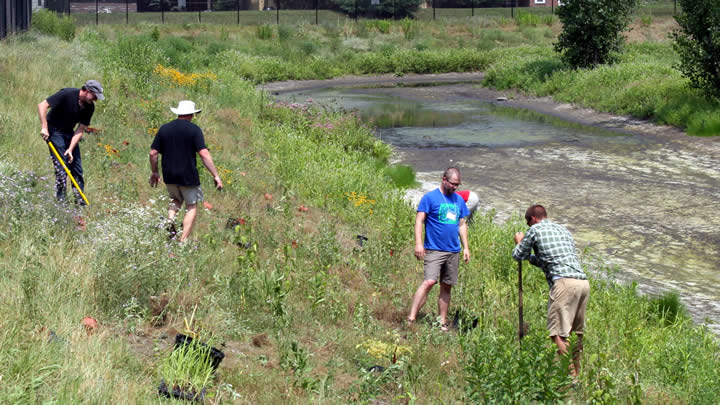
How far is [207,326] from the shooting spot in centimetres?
646

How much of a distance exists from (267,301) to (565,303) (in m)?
2.75

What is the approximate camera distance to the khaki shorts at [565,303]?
23.2ft

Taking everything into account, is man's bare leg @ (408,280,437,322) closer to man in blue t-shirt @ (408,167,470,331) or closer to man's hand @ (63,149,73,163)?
man in blue t-shirt @ (408,167,470,331)

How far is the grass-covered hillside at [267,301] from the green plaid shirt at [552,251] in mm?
689

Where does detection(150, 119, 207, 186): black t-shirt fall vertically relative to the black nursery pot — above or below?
above

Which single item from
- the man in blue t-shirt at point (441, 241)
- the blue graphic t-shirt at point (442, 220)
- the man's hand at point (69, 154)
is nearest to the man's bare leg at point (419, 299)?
the man in blue t-shirt at point (441, 241)

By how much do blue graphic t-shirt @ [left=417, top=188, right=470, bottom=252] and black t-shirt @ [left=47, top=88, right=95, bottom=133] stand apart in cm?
418

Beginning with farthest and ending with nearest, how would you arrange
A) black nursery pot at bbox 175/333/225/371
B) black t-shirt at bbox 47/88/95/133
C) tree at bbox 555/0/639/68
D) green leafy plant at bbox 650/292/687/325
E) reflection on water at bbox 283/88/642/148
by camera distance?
tree at bbox 555/0/639/68 → reflection on water at bbox 283/88/642/148 → black t-shirt at bbox 47/88/95/133 → green leafy plant at bbox 650/292/687/325 → black nursery pot at bbox 175/333/225/371

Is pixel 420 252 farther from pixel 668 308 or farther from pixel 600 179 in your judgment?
pixel 600 179

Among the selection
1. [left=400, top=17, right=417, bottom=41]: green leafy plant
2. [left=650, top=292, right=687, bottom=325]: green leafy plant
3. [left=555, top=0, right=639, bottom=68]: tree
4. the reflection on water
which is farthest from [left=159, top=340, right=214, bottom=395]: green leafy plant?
[left=400, top=17, right=417, bottom=41]: green leafy plant

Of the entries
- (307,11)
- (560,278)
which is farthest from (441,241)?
(307,11)

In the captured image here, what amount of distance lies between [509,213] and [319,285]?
262 inches

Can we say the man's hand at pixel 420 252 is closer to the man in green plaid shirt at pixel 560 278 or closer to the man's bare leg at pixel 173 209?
the man in green plaid shirt at pixel 560 278

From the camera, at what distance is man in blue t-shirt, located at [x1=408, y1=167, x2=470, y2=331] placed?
26.4 ft
